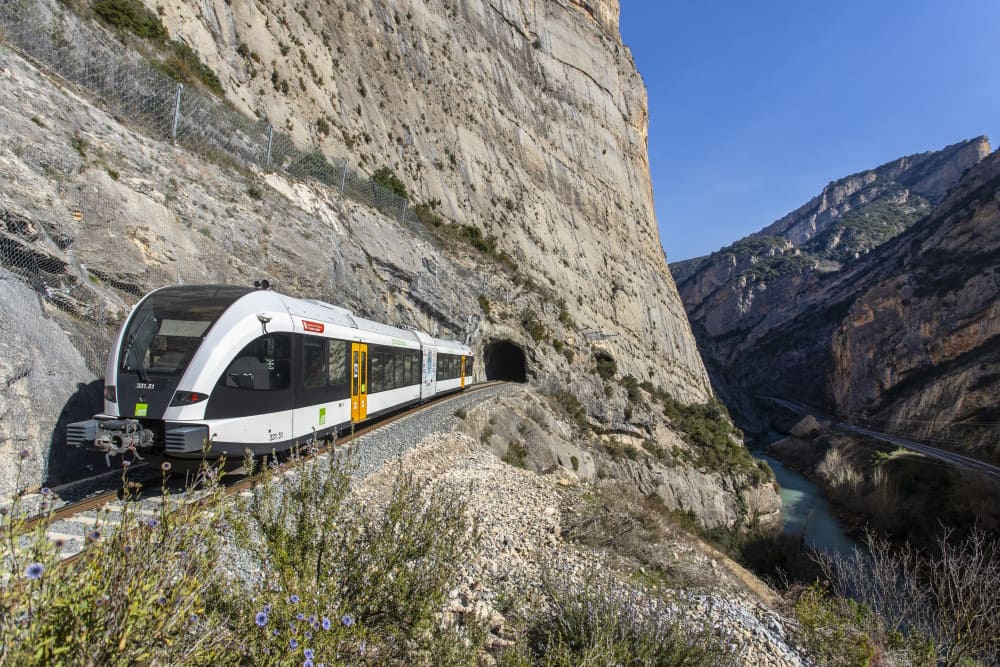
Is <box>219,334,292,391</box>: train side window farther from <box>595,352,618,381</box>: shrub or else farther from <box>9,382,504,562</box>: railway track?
<box>595,352,618,381</box>: shrub

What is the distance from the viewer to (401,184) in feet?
89.6

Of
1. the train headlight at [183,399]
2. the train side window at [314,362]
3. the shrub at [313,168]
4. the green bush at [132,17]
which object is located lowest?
the train headlight at [183,399]

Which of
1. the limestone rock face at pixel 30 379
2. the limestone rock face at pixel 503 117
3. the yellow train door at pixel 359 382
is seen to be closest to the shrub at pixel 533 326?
the limestone rock face at pixel 503 117

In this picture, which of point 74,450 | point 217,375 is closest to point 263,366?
point 217,375

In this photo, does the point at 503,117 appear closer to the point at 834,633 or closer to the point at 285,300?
the point at 285,300

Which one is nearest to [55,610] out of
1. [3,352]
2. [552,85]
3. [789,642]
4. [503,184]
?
[3,352]

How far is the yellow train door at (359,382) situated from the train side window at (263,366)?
2411 mm

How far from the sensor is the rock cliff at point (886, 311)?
1735 inches

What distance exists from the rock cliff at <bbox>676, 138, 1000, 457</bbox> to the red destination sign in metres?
48.4

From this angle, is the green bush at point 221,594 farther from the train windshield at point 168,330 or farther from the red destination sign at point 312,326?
the red destination sign at point 312,326

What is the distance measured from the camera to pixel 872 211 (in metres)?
142

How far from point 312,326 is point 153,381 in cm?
257

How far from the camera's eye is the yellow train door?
9.95m

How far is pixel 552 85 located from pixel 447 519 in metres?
47.5
